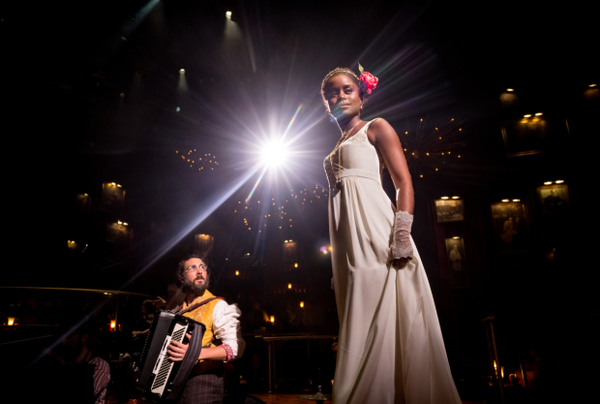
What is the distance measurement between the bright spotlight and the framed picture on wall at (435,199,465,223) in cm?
567

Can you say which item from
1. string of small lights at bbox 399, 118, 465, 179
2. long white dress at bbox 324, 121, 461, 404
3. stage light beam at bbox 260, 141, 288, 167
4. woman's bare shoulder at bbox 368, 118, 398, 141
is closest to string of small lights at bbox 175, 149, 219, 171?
stage light beam at bbox 260, 141, 288, 167

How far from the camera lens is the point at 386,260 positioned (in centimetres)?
133

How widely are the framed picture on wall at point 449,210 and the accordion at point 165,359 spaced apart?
9.73 meters

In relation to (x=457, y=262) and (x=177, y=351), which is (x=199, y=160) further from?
(x=177, y=351)

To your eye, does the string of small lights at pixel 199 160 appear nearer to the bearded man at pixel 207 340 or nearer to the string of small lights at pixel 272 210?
the string of small lights at pixel 272 210

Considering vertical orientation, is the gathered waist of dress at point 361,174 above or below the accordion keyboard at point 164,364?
above

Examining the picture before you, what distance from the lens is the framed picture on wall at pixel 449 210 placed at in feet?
34.7

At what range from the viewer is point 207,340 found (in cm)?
262

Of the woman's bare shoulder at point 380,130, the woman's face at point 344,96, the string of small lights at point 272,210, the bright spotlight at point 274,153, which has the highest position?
the bright spotlight at point 274,153

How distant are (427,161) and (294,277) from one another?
31.0 ft

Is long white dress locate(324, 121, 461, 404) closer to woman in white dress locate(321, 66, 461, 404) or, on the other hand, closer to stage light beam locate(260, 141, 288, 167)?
woman in white dress locate(321, 66, 461, 404)

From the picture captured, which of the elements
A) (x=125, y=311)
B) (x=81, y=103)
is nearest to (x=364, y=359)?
(x=125, y=311)

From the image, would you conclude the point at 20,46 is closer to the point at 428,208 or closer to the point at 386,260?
the point at 386,260

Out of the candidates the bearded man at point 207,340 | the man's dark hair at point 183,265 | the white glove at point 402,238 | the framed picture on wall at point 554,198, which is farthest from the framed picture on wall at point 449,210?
the white glove at point 402,238
